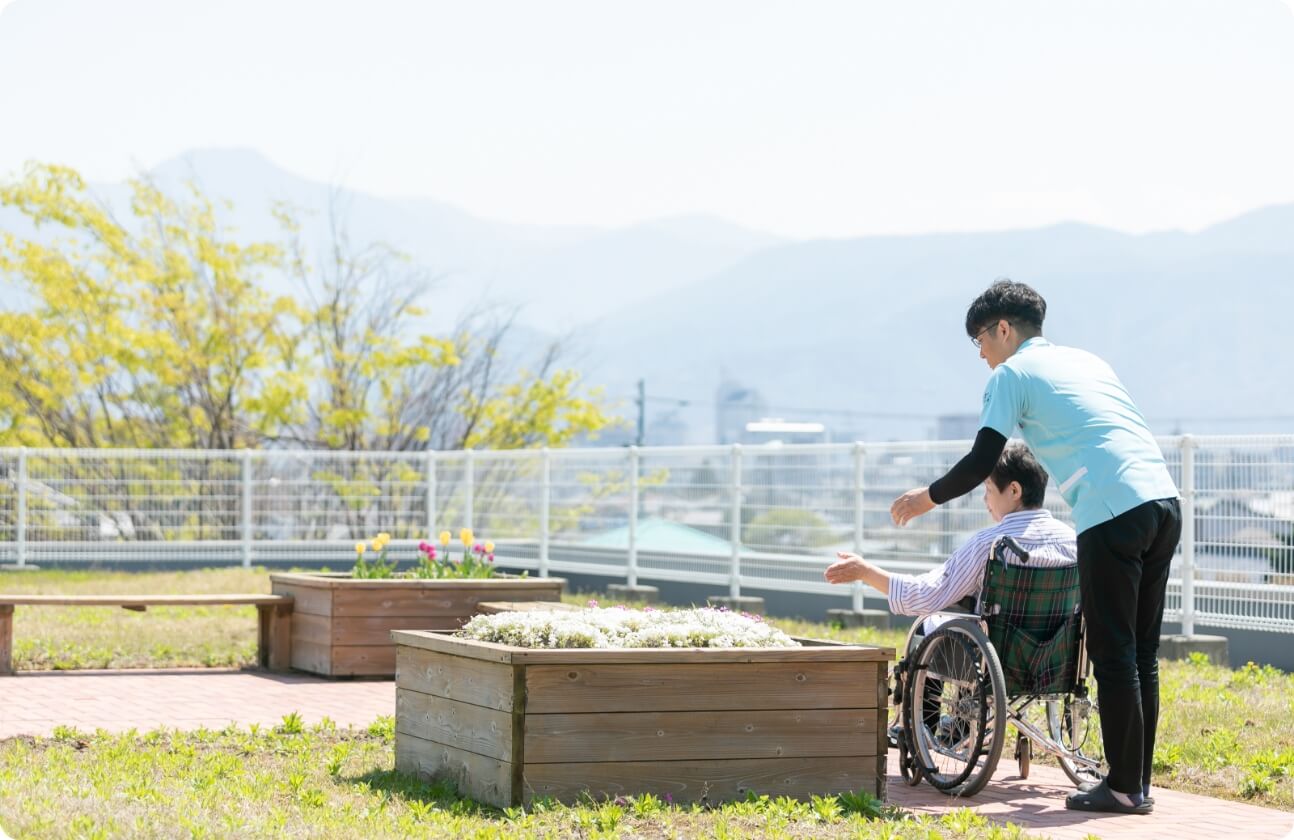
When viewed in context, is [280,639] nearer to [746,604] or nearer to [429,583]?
[429,583]

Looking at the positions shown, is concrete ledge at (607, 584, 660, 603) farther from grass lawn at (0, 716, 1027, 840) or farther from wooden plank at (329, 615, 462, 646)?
grass lawn at (0, 716, 1027, 840)

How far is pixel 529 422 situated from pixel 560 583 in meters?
17.6

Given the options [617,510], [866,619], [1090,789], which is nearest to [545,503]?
[617,510]

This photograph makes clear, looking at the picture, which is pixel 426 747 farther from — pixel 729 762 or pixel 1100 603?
pixel 1100 603

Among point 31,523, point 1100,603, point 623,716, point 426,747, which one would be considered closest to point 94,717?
point 426,747

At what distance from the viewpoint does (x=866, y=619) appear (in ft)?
41.9

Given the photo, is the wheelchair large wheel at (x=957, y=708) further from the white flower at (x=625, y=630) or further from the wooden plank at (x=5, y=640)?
the wooden plank at (x=5, y=640)

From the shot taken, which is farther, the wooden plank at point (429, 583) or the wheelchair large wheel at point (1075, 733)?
the wooden plank at point (429, 583)

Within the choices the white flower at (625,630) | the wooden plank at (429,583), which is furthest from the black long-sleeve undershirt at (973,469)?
the wooden plank at (429,583)

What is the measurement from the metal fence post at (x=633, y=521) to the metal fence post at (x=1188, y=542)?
6347 mm

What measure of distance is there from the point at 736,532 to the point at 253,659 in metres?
5.24

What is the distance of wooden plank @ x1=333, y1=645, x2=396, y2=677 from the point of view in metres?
10.0

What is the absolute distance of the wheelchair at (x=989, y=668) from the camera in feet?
19.0

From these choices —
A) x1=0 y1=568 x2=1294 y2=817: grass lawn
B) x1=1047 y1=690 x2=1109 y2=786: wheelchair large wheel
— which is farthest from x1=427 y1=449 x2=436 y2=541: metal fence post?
x1=1047 y1=690 x2=1109 y2=786: wheelchair large wheel
